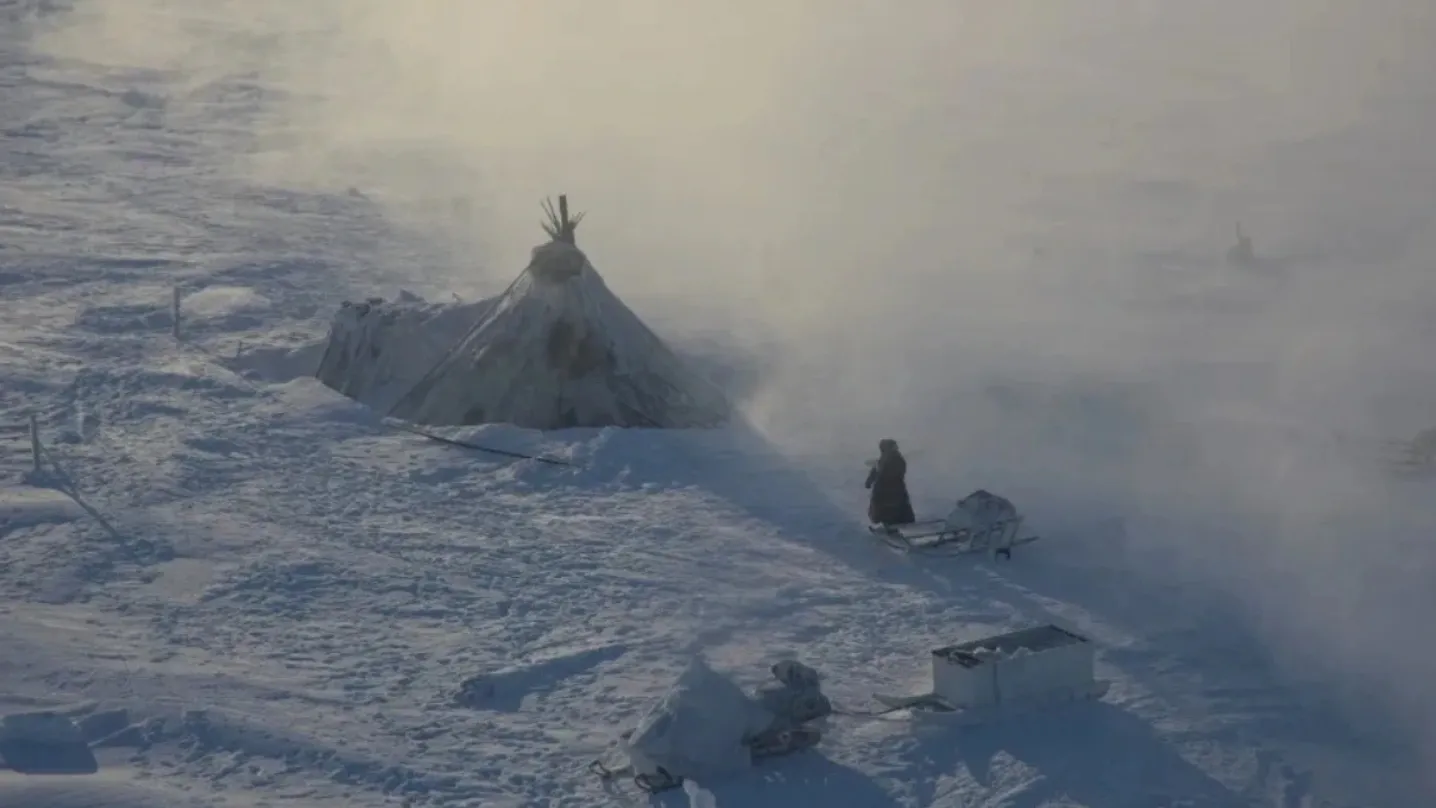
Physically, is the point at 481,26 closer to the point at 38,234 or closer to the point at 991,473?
the point at 38,234

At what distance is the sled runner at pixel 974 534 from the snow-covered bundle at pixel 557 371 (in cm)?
367

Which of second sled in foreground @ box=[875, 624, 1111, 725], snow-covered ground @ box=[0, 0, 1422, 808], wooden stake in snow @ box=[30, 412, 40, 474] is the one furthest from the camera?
wooden stake in snow @ box=[30, 412, 40, 474]

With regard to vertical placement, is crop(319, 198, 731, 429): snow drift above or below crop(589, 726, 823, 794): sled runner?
above

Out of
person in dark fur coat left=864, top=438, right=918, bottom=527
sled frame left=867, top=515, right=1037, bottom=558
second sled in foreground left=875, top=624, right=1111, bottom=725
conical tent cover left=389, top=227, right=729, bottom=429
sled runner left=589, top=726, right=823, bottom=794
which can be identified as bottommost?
sled runner left=589, top=726, right=823, bottom=794

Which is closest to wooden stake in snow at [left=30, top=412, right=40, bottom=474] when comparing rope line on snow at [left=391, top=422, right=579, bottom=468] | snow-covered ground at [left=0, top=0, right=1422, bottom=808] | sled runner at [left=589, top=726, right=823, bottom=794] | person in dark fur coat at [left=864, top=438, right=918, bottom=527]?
snow-covered ground at [left=0, top=0, right=1422, bottom=808]

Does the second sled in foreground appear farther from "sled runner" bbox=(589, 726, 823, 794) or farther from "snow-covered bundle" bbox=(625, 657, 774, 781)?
"snow-covered bundle" bbox=(625, 657, 774, 781)

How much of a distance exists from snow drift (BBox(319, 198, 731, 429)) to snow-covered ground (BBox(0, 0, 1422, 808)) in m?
0.41

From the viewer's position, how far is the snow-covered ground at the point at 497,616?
9648 mm

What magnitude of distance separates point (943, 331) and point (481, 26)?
39.9 m

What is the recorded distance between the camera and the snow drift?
16.3m

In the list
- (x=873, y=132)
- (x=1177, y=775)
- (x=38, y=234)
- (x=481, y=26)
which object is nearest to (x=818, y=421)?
(x=1177, y=775)

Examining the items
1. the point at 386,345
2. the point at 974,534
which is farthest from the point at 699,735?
the point at 386,345

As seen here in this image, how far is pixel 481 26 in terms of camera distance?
57.1m

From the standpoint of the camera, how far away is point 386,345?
17.5m
